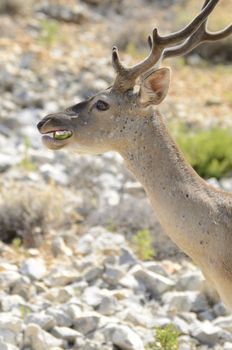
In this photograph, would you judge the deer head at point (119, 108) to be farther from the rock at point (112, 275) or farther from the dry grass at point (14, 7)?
the dry grass at point (14, 7)

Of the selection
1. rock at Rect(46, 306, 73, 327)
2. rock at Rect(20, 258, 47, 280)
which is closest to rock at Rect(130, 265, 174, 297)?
rock at Rect(20, 258, 47, 280)

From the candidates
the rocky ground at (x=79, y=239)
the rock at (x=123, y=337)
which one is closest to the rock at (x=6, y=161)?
the rocky ground at (x=79, y=239)

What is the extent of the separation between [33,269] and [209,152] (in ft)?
11.1

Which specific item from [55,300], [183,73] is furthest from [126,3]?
[55,300]

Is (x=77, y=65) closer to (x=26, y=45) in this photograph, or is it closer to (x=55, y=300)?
(x=26, y=45)

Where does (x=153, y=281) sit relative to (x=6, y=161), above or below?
below

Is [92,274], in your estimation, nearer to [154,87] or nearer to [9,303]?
[9,303]

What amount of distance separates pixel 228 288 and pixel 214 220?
380mm

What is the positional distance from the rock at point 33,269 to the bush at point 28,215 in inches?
24.8

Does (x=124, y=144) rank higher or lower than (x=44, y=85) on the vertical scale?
lower

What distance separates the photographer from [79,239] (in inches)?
334

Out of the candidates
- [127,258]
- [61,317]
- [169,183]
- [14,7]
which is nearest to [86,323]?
[61,317]

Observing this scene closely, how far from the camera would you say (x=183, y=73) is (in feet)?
46.6

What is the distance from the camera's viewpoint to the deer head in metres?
5.77
